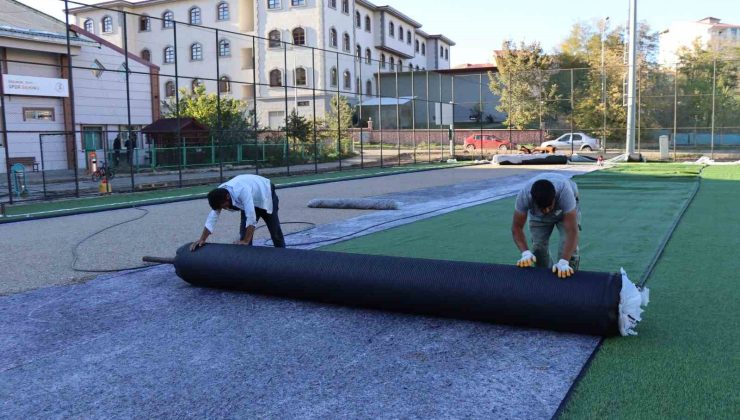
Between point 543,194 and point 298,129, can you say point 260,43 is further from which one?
point 543,194

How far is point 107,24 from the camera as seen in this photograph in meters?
53.8

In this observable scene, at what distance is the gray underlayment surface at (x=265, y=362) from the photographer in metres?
4.05

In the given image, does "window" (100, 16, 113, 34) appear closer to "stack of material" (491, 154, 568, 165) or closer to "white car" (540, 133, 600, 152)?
"white car" (540, 133, 600, 152)

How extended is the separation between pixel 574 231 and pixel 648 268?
250 centimetres

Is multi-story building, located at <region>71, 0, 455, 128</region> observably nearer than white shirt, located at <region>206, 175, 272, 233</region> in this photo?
No

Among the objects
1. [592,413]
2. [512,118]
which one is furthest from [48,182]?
[512,118]

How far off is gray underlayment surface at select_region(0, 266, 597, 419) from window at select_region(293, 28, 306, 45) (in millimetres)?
45627

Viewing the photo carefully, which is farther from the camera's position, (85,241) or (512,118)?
(512,118)

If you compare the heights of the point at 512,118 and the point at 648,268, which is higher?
the point at 512,118

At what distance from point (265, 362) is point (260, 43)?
1897 inches

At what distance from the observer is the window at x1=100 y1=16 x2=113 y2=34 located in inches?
2109

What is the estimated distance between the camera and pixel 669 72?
121 feet

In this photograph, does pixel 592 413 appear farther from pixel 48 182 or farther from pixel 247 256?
pixel 48 182

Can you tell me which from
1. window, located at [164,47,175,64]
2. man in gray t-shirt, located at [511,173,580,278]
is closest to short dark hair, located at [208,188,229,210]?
man in gray t-shirt, located at [511,173,580,278]
